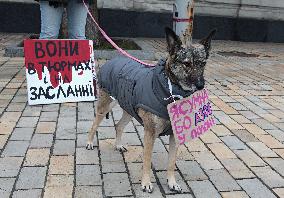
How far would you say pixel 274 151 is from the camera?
449cm

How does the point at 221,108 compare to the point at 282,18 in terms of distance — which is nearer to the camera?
the point at 221,108

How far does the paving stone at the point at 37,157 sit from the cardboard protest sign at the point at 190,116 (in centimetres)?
150

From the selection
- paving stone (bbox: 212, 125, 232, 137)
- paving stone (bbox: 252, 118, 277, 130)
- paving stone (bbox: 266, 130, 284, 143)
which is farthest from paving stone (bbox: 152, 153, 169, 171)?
paving stone (bbox: 252, 118, 277, 130)

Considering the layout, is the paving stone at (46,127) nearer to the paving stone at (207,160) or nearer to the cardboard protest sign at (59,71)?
the cardboard protest sign at (59,71)

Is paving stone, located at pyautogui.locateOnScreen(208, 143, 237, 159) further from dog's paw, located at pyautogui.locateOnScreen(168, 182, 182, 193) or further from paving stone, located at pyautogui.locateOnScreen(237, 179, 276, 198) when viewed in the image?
dog's paw, located at pyautogui.locateOnScreen(168, 182, 182, 193)

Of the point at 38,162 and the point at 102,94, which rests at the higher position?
the point at 102,94

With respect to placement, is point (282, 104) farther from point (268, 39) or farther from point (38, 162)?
point (268, 39)

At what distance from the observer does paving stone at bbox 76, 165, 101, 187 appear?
3.56 metres

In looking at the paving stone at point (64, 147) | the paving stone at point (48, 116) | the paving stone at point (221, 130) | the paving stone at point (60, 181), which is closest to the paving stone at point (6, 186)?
the paving stone at point (60, 181)

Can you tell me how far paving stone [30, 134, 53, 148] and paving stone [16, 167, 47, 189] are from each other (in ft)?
1.86

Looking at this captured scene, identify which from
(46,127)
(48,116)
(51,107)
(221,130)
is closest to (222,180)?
(221,130)

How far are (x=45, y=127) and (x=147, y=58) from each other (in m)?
4.72

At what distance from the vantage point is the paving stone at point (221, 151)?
14.1 ft

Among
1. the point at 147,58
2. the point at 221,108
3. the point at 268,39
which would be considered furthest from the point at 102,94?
the point at 268,39
